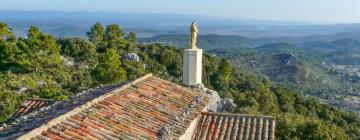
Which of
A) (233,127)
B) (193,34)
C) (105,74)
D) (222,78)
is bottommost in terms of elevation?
(222,78)

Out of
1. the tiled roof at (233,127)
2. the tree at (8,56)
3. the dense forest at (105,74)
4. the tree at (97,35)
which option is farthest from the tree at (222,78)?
the tiled roof at (233,127)

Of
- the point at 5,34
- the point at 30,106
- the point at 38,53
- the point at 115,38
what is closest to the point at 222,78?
the point at 115,38

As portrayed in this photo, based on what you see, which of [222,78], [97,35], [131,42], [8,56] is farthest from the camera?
[131,42]

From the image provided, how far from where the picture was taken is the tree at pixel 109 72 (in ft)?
98.0

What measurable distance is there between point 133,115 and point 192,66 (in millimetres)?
4731

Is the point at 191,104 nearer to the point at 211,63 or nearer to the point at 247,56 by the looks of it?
the point at 211,63

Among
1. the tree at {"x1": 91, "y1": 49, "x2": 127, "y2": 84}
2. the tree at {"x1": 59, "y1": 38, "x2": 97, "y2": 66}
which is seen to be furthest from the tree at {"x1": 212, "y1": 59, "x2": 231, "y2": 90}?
the tree at {"x1": 91, "y1": 49, "x2": 127, "y2": 84}

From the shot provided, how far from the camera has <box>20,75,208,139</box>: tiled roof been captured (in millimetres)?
8289

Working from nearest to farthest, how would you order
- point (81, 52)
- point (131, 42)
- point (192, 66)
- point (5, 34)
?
point (192, 66) < point (5, 34) < point (81, 52) < point (131, 42)

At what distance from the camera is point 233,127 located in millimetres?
12141

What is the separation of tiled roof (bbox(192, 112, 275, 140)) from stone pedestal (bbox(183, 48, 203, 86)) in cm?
208

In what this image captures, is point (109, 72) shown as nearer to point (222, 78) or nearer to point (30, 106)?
point (30, 106)

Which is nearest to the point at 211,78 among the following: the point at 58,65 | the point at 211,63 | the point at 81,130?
the point at 211,63

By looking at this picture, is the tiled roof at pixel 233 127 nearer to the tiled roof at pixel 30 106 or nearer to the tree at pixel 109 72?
the tiled roof at pixel 30 106
